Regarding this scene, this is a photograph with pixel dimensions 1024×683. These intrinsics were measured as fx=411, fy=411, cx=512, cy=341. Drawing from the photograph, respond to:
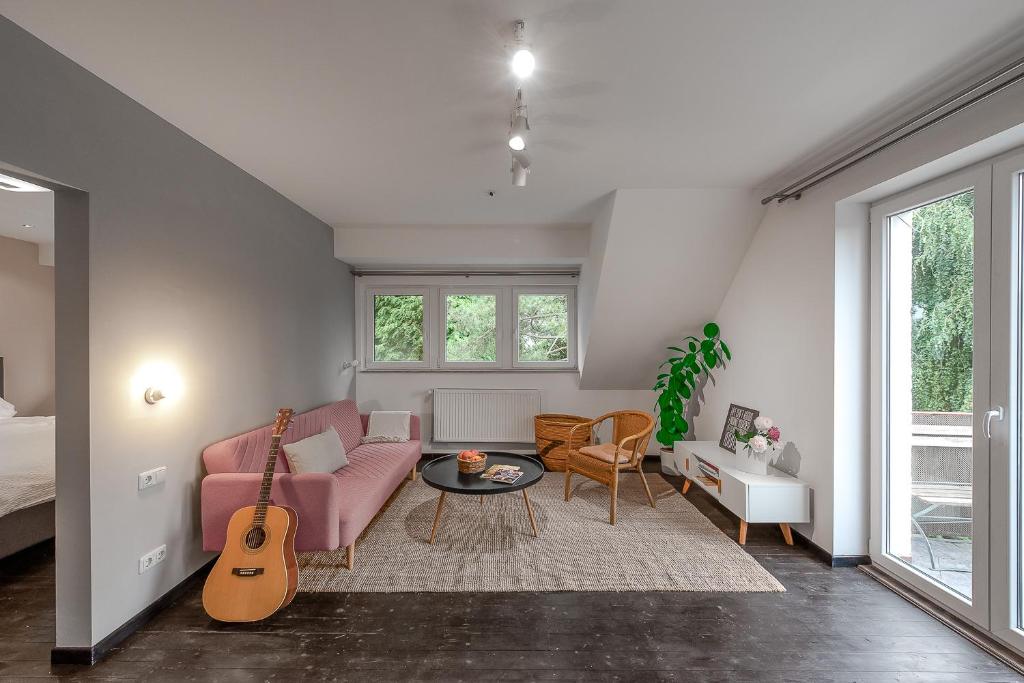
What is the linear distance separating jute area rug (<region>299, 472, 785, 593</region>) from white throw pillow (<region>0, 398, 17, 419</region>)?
3.62 meters

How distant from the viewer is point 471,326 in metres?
5.17

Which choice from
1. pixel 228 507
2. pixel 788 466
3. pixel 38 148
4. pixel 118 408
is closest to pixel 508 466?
pixel 228 507

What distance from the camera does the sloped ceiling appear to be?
340cm

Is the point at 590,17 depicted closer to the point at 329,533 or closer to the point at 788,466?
the point at 329,533

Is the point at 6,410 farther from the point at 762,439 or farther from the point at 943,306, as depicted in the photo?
the point at 943,306

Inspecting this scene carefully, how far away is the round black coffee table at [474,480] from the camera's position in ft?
9.18

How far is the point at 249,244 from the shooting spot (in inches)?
118

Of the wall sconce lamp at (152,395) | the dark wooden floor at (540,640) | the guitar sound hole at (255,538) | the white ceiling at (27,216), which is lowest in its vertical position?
the dark wooden floor at (540,640)

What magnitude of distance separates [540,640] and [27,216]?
518 cm

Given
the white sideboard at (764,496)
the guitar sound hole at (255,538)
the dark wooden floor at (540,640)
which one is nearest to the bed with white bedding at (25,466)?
the dark wooden floor at (540,640)

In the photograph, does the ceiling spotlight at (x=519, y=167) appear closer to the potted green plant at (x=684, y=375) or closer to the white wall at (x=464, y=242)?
the white wall at (x=464, y=242)

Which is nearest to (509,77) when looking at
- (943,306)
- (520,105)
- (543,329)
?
(520,105)

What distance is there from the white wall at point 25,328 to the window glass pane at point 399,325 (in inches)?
130

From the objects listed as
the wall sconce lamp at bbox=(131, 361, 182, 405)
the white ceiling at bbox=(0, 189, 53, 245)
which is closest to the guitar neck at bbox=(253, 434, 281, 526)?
the wall sconce lamp at bbox=(131, 361, 182, 405)
